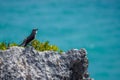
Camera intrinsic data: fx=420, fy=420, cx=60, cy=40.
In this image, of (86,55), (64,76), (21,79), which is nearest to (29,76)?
(21,79)

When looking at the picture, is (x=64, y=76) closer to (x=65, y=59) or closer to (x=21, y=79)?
(x=65, y=59)

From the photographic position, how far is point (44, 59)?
16719mm

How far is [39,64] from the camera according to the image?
54.0ft

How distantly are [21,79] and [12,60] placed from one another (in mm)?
886

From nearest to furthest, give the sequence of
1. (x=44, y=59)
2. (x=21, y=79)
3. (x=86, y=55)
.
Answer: (x=21, y=79) → (x=44, y=59) → (x=86, y=55)

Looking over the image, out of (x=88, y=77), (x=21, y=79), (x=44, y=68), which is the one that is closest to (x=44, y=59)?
(x=44, y=68)

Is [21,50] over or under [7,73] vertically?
over

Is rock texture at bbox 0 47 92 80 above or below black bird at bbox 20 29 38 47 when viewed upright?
below

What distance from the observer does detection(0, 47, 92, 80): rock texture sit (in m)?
15.8

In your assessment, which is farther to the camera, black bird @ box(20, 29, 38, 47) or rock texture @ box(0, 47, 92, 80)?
black bird @ box(20, 29, 38, 47)

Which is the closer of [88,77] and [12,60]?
[12,60]

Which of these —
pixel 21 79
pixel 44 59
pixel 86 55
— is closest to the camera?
pixel 21 79

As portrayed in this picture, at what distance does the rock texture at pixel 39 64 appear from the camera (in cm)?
1584

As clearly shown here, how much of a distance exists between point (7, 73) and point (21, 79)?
1.87 ft
